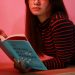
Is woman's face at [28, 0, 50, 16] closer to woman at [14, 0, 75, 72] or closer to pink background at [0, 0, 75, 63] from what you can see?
woman at [14, 0, 75, 72]

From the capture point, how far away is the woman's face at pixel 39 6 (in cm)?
116

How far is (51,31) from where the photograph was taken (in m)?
1.13

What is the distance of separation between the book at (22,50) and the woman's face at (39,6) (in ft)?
0.91

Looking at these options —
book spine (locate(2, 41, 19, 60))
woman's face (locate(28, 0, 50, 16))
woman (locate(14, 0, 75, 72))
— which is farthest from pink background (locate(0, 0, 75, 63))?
book spine (locate(2, 41, 19, 60))

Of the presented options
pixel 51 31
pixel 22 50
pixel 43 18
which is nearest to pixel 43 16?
pixel 43 18

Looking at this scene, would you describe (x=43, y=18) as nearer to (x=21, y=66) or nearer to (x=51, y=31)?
(x=51, y=31)

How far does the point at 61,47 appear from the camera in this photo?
1.06 m

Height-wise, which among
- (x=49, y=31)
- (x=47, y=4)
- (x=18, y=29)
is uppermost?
(x=47, y=4)

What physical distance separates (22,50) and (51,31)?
232 millimetres

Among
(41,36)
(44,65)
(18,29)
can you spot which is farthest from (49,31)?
(18,29)

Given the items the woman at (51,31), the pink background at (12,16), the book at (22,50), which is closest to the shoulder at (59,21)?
the woman at (51,31)

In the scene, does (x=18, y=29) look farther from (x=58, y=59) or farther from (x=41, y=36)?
(x=58, y=59)

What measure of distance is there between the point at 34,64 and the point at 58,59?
0.14 metres

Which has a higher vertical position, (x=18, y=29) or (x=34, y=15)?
(x=34, y=15)
